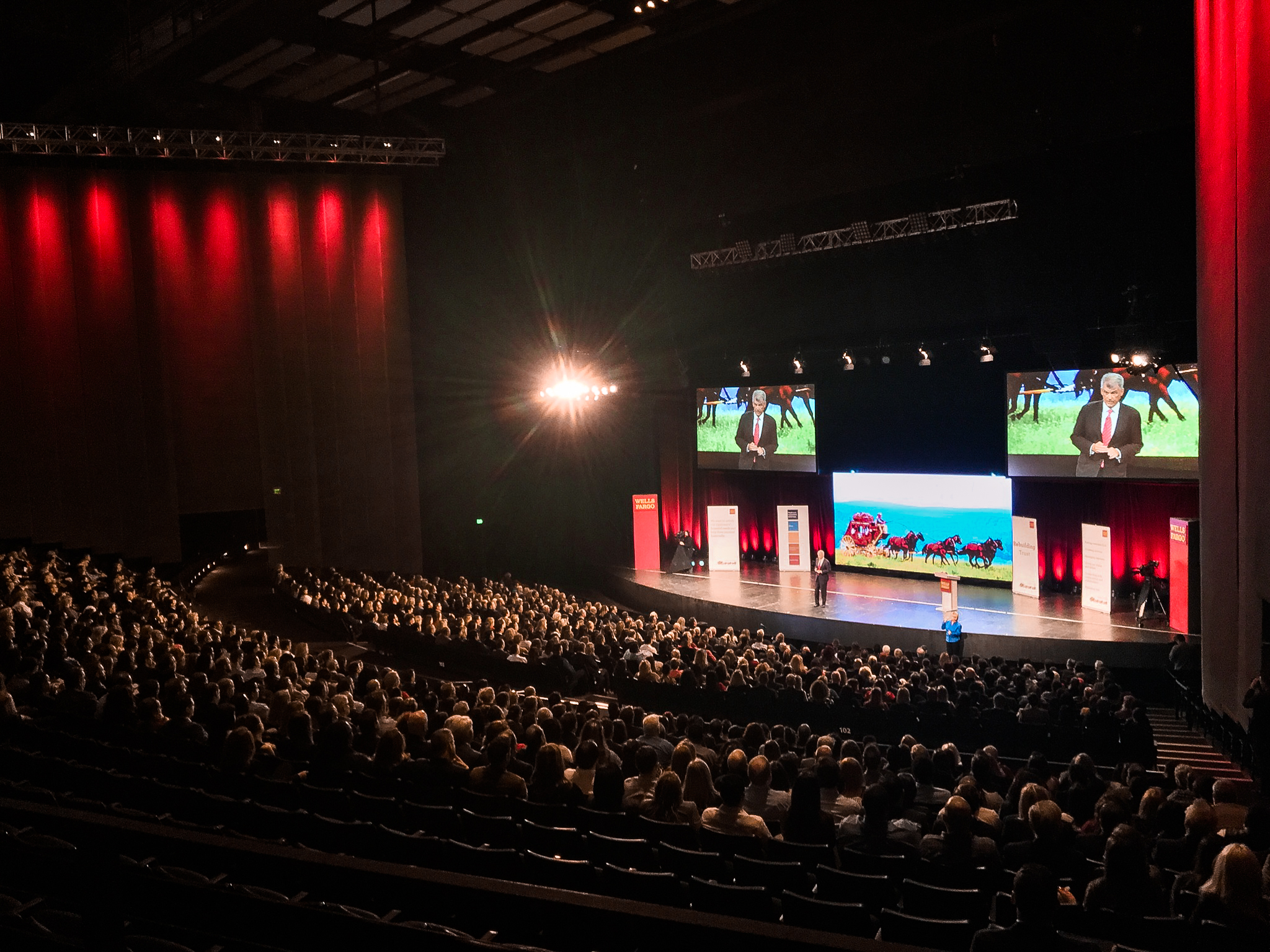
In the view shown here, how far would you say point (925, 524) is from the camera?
18953 mm

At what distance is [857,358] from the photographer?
18.3 metres

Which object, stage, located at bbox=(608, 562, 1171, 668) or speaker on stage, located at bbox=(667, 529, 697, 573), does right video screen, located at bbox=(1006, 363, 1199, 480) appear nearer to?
stage, located at bbox=(608, 562, 1171, 668)

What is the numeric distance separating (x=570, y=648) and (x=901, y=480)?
10.2 meters

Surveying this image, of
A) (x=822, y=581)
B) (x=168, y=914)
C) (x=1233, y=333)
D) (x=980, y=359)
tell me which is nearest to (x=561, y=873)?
(x=168, y=914)

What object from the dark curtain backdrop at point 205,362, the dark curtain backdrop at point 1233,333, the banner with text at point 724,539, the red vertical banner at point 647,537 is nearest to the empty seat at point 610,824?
the dark curtain backdrop at point 1233,333

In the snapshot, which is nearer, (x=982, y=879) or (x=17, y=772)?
(x=982, y=879)

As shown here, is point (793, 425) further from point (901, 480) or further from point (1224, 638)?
point (1224, 638)

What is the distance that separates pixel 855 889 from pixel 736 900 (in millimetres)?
713

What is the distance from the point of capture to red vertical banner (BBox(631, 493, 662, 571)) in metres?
21.4

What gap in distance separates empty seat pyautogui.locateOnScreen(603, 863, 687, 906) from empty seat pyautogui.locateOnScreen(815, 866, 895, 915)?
661 mm

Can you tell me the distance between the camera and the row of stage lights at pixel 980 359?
46.2 feet

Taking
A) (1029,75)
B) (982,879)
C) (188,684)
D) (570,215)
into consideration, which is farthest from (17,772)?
(570,215)

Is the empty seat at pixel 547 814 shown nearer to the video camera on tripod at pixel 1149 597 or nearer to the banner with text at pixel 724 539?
the video camera on tripod at pixel 1149 597

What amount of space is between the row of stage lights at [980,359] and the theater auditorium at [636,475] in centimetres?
15
